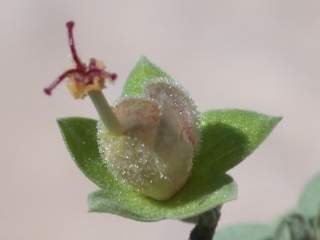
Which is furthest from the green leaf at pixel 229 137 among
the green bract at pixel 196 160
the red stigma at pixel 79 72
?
the red stigma at pixel 79 72

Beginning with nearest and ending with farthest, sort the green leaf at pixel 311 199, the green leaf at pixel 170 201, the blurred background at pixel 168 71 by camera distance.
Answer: the green leaf at pixel 170 201
the green leaf at pixel 311 199
the blurred background at pixel 168 71

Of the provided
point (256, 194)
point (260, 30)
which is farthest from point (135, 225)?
point (260, 30)

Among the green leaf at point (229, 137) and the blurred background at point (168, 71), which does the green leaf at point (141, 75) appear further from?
the blurred background at point (168, 71)

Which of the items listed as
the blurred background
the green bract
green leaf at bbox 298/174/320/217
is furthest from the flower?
the blurred background

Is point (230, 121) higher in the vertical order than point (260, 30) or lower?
lower

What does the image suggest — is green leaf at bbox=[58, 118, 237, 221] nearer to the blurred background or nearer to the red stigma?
the red stigma

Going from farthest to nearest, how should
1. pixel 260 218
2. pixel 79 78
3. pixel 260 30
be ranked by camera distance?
1. pixel 260 30
2. pixel 260 218
3. pixel 79 78

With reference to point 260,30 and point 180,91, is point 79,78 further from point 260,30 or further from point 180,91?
point 260,30
